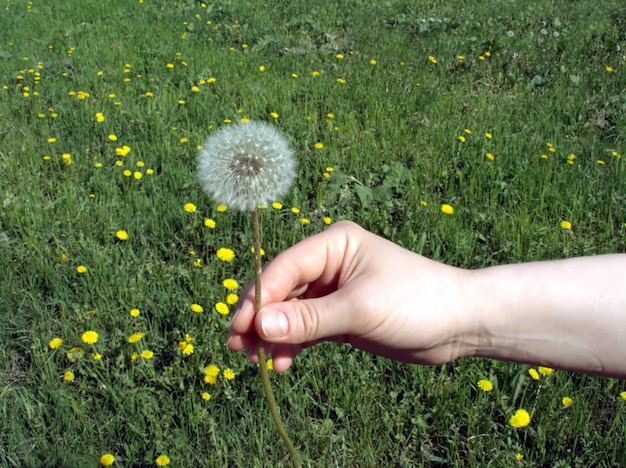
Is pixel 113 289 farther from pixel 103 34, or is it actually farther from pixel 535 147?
pixel 103 34

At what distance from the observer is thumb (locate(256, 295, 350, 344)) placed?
1.33m

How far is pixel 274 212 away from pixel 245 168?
187 cm

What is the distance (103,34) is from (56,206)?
3408 millimetres

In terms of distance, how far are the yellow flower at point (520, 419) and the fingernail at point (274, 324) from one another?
110 centimetres

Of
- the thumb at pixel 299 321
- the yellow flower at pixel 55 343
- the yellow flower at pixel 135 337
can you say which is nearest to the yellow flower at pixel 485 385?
the thumb at pixel 299 321

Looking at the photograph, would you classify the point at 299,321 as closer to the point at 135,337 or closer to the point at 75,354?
Result: the point at 135,337

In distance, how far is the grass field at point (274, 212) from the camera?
2.05 m

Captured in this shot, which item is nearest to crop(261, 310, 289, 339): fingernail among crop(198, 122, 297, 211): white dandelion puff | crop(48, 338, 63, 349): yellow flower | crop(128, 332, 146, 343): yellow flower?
crop(198, 122, 297, 211): white dandelion puff

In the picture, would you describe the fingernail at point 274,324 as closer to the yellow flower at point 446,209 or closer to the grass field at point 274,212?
the grass field at point 274,212

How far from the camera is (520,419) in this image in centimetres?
201

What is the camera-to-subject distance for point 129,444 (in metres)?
1.99

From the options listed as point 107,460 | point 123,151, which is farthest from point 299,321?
point 123,151

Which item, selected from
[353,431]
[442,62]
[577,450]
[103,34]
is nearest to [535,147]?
[442,62]

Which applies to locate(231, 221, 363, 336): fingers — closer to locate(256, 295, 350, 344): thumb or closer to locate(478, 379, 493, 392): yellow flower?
locate(256, 295, 350, 344): thumb
